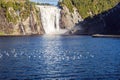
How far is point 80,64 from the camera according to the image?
87.1 metres

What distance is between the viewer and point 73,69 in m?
79.9

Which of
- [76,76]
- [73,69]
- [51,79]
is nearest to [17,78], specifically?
[51,79]

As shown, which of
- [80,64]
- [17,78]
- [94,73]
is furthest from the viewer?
[80,64]

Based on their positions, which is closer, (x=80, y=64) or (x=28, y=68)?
(x=28, y=68)

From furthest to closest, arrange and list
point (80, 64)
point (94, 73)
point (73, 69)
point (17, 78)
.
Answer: point (80, 64)
point (73, 69)
point (94, 73)
point (17, 78)

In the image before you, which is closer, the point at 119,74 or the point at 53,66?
the point at 119,74

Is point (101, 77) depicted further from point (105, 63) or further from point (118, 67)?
point (105, 63)

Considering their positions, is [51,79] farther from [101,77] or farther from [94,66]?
[94,66]

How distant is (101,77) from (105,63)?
19.1 m

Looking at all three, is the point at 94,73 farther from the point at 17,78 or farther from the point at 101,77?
the point at 17,78

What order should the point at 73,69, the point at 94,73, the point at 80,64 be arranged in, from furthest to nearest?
the point at 80,64 → the point at 73,69 → the point at 94,73

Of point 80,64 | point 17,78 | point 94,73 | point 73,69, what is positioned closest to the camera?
point 17,78

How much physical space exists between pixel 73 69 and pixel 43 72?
637cm

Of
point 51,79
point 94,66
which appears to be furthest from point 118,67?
point 51,79
